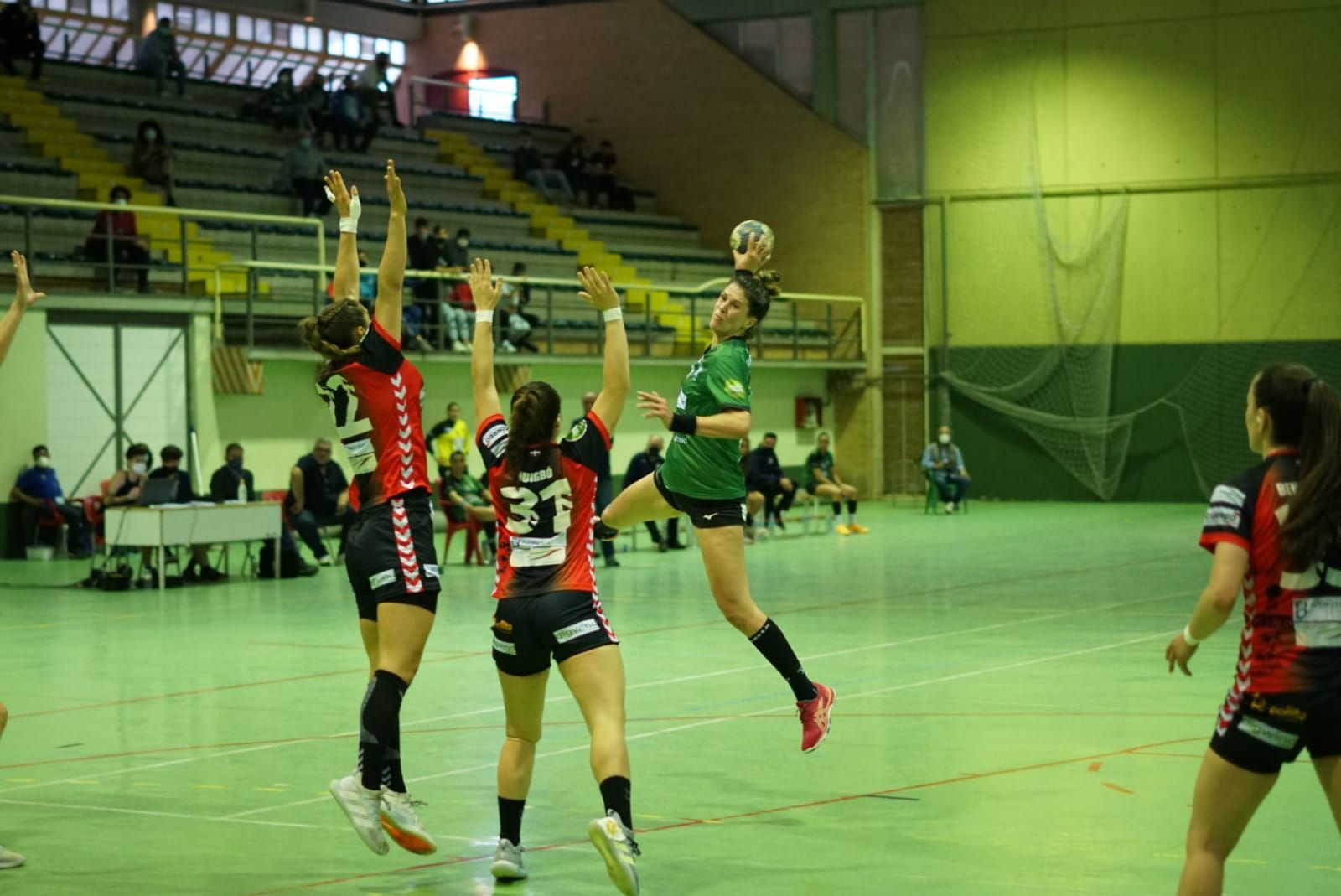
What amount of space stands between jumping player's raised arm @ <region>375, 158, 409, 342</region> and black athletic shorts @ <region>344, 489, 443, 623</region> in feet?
2.24

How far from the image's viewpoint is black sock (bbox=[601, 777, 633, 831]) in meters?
6.03

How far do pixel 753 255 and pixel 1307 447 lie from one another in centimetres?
438

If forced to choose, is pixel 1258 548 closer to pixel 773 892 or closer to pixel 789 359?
pixel 773 892

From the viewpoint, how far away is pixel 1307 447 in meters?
4.75

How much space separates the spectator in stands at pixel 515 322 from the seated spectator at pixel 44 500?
7.35 metres

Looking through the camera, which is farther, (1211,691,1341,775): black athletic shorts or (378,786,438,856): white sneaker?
(378,786,438,856): white sneaker

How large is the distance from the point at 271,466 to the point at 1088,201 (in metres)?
16.2

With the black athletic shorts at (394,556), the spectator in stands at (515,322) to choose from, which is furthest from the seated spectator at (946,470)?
the black athletic shorts at (394,556)

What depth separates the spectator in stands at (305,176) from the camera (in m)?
28.8

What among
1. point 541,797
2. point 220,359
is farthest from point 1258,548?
point 220,359

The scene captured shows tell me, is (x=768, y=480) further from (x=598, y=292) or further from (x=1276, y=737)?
(x=1276, y=737)

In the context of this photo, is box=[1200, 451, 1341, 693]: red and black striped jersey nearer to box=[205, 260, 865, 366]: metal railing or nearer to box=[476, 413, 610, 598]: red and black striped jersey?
box=[476, 413, 610, 598]: red and black striped jersey

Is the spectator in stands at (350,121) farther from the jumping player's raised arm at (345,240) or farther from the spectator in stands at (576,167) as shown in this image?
the jumping player's raised arm at (345,240)

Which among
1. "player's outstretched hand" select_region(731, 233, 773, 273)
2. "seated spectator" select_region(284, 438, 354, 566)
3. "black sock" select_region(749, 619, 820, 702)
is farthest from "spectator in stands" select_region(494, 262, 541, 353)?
"black sock" select_region(749, 619, 820, 702)
